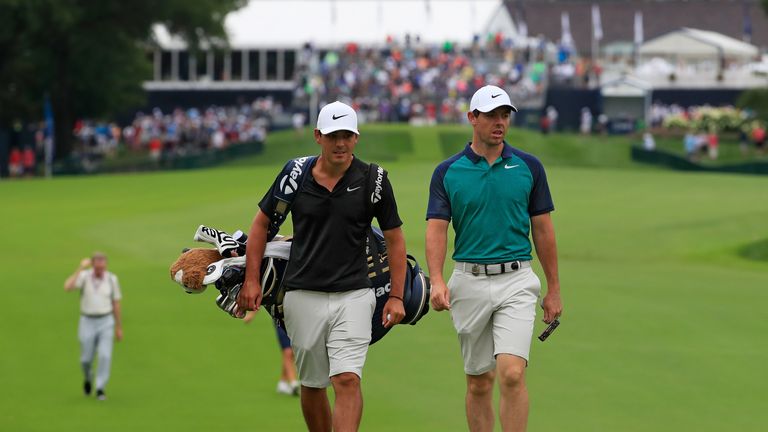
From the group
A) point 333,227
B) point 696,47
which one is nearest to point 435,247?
point 333,227

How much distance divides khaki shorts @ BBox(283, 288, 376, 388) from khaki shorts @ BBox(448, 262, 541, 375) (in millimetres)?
597

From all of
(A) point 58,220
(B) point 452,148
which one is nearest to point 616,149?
(B) point 452,148

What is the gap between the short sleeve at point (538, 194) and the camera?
9023 mm

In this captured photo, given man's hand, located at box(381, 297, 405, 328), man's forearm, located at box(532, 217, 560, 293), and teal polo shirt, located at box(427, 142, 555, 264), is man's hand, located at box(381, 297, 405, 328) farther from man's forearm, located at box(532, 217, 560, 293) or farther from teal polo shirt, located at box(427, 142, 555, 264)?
man's forearm, located at box(532, 217, 560, 293)

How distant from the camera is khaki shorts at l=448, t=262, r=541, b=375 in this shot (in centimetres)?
888

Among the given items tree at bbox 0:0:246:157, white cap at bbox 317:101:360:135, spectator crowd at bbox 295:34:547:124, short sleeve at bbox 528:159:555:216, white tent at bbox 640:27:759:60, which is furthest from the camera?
white tent at bbox 640:27:759:60

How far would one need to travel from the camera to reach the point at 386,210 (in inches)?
342

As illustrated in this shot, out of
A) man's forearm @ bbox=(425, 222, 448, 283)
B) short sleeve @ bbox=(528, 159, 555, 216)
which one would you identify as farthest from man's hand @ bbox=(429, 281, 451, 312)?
short sleeve @ bbox=(528, 159, 555, 216)

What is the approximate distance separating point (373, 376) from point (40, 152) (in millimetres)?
50276

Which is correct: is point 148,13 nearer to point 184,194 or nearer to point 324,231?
point 184,194

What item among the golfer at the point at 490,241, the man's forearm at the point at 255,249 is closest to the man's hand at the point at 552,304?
the golfer at the point at 490,241

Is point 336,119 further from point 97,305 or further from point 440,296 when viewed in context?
point 97,305

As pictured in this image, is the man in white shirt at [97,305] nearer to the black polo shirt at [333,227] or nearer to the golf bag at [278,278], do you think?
the golf bag at [278,278]

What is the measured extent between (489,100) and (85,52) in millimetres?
61013
